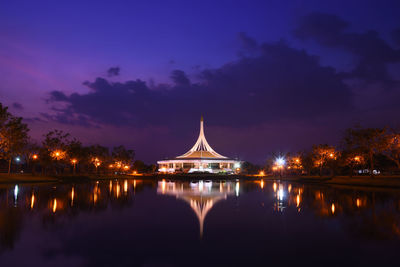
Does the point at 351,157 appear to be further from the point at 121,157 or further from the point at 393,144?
the point at 121,157

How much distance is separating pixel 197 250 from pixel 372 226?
241 inches

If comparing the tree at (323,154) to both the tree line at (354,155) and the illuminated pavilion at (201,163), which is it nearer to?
the tree line at (354,155)

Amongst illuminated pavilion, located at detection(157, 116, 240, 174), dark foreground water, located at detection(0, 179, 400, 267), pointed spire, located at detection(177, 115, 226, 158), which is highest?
pointed spire, located at detection(177, 115, 226, 158)

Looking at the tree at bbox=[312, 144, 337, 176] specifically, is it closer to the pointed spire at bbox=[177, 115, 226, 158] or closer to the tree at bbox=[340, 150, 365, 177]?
the tree at bbox=[340, 150, 365, 177]

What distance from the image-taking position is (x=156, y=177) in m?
60.7

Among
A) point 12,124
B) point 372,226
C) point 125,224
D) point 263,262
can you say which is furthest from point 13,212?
point 12,124

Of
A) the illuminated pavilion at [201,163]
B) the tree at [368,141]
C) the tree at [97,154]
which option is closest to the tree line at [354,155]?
the tree at [368,141]

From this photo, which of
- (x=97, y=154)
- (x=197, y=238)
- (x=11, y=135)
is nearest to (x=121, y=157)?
(x=97, y=154)

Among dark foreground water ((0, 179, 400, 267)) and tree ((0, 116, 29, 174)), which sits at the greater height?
tree ((0, 116, 29, 174))

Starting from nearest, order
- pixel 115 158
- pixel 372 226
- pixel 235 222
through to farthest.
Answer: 1. pixel 372 226
2. pixel 235 222
3. pixel 115 158

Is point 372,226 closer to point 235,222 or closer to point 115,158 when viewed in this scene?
point 235,222

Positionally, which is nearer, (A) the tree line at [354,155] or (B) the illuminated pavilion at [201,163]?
(A) the tree line at [354,155]

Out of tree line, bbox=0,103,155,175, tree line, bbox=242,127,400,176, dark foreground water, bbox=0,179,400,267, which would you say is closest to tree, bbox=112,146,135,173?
tree line, bbox=0,103,155,175

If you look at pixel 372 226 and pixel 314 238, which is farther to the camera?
pixel 372 226
